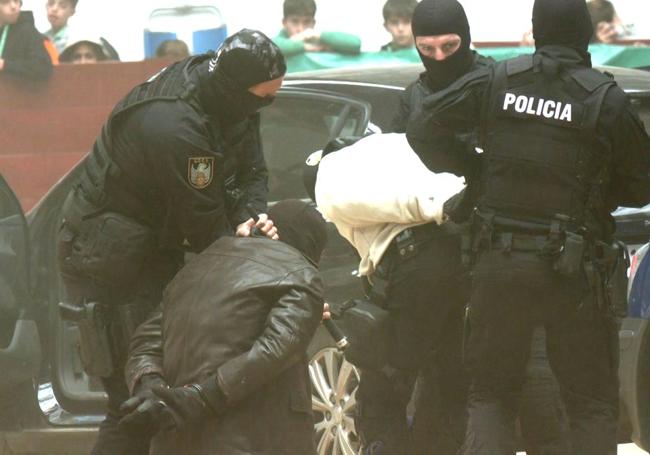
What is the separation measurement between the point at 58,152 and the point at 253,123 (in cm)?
516

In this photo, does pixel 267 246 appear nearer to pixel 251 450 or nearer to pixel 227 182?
pixel 251 450

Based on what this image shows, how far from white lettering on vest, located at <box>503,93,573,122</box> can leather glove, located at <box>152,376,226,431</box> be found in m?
1.20

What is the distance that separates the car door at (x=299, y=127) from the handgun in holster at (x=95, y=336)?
4.97 feet

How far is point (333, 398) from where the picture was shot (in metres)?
7.00

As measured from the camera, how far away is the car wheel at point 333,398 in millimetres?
6934

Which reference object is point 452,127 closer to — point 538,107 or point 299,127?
point 538,107

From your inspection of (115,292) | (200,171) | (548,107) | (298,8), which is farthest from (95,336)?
(298,8)

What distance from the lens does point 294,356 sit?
16.3ft

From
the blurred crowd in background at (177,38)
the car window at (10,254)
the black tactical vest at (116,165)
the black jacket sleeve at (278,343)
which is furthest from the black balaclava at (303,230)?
the blurred crowd in background at (177,38)

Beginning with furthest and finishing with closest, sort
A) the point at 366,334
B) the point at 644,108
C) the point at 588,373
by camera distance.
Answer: the point at 644,108, the point at 366,334, the point at 588,373

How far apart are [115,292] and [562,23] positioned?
5.24 ft

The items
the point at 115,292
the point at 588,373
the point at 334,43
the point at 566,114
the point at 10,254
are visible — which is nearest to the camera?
the point at 566,114

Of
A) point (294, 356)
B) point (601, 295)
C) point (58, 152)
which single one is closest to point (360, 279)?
point (601, 295)

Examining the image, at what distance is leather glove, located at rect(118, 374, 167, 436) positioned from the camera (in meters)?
4.89
